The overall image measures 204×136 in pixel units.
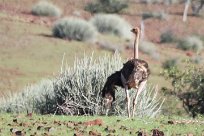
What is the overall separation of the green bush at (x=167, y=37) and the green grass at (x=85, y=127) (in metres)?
44.0

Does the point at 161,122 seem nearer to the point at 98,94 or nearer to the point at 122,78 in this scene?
the point at 122,78

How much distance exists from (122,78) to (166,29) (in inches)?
1943

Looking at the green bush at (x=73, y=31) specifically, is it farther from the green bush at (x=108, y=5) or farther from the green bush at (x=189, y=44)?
the green bush at (x=108, y=5)

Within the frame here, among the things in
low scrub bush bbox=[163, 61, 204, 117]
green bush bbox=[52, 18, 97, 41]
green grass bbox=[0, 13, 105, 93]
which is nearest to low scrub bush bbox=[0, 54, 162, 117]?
low scrub bush bbox=[163, 61, 204, 117]

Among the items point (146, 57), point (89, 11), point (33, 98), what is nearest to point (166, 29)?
point (89, 11)

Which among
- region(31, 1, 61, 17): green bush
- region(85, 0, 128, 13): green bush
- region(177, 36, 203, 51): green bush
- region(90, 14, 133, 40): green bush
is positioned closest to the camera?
region(90, 14, 133, 40): green bush

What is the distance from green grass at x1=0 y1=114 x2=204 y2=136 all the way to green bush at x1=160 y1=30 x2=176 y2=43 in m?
44.0

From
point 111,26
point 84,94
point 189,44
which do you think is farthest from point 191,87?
point 189,44

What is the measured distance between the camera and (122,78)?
13.1 m

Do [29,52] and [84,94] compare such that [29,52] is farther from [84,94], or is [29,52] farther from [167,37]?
[167,37]

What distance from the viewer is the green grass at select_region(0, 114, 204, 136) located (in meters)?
10.3

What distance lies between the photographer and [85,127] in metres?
10.8

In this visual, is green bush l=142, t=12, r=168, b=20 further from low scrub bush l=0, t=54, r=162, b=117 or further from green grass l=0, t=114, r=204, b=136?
green grass l=0, t=114, r=204, b=136

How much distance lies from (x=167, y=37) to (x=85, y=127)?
46.0 m
